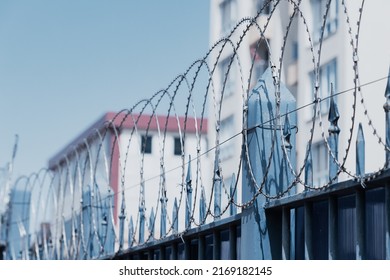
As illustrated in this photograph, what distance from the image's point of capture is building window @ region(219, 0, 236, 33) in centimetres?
2392

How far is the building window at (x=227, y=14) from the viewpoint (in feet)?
78.5

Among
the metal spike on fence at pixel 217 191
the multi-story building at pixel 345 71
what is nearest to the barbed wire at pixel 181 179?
the metal spike on fence at pixel 217 191

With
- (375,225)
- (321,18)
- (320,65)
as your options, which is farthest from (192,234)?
(320,65)

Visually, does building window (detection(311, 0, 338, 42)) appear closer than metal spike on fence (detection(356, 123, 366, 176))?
No

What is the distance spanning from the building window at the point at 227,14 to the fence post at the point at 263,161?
18.3 m

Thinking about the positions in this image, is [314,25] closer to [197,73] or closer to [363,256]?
[197,73]

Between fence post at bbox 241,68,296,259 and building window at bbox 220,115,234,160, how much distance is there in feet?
54.4

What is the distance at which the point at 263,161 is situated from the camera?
541cm

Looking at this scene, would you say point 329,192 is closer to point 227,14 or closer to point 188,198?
point 188,198

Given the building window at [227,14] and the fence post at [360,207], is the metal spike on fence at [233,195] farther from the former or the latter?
the building window at [227,14]

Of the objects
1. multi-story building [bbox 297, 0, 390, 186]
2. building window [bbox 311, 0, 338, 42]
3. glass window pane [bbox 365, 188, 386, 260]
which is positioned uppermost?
building window [bbox 311, 0, 338, 42]

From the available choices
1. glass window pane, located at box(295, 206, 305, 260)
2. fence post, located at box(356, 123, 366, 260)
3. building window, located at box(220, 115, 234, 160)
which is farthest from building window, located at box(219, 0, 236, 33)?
fence post, located at box(356, 123, 366, 260)

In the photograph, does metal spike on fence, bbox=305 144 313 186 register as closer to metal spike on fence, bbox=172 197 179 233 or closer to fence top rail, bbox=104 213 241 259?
fence top rail, bbox=104 213 241 259

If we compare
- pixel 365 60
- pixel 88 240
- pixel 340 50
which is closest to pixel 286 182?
pixel 88 240
